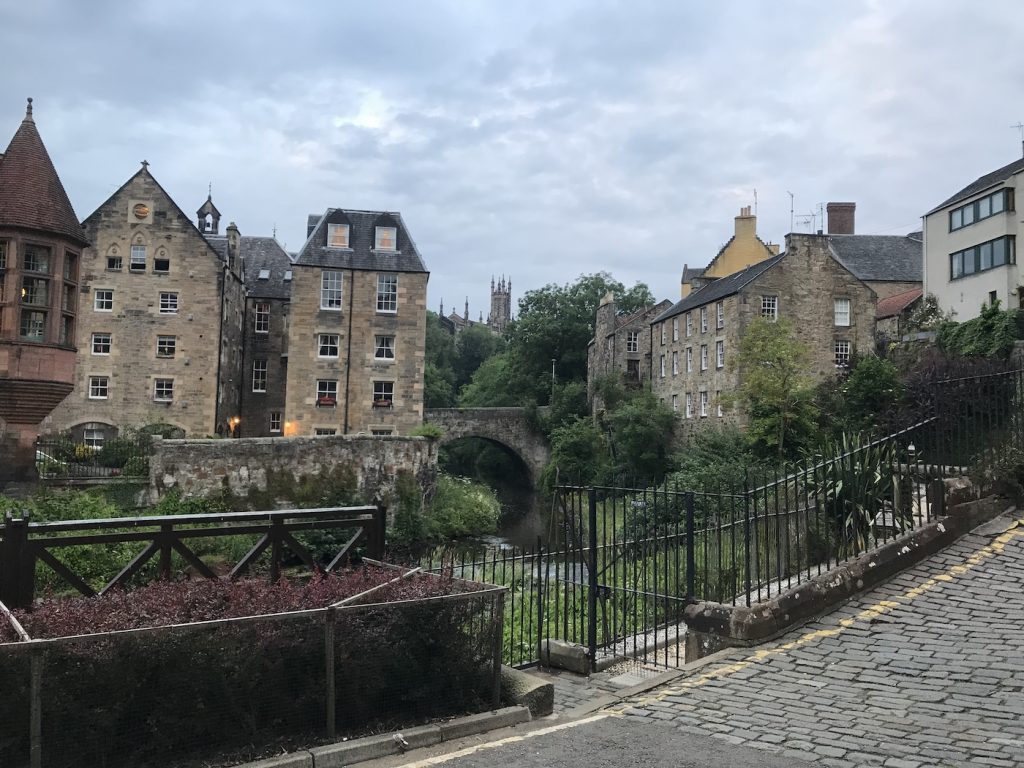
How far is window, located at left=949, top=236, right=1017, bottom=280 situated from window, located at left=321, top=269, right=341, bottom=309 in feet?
93.3

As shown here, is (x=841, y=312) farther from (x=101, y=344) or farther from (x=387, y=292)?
(x=101, y=344)

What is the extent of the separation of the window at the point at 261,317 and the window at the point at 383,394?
11261 mm

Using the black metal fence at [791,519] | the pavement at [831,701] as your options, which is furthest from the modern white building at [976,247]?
the pavement at [831,701]

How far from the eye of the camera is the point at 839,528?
11.4 meters

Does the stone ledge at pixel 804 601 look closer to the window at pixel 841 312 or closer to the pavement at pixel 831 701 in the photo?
the pavement at pixel 831 701

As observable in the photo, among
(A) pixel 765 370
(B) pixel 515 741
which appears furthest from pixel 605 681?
(A) pixel 765 370

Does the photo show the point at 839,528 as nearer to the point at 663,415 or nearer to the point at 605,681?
the point at 605,681

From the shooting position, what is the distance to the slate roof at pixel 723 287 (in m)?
40.5

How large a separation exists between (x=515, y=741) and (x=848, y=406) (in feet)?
104

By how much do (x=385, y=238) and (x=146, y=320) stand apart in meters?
12.2

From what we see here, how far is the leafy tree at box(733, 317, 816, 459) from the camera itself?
111ft

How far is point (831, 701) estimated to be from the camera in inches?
289

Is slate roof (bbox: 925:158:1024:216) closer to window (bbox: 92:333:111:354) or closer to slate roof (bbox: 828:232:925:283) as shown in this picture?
slate roof (bbox: 828:232:925:283)

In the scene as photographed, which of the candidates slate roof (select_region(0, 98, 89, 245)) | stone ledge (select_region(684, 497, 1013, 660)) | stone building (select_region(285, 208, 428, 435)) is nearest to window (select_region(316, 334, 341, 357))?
stone building (select_region(285, 208, 428, 435))
